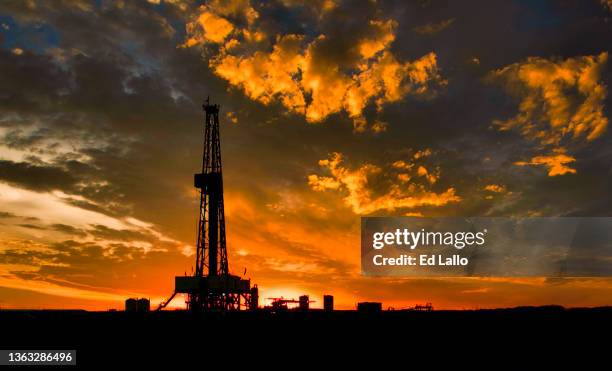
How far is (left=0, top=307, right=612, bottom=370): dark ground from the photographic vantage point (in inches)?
1972

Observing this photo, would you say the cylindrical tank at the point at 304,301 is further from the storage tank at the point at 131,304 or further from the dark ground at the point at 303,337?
the dark ground at the point at 303,337

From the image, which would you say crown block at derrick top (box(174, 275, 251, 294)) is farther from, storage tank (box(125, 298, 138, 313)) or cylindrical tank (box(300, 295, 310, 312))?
cylindrical tank (box(300, 295, 310, 312))

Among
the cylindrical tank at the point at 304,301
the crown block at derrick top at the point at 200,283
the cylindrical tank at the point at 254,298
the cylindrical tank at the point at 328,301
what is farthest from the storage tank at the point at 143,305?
the cylindrical tank at the point at 304,301

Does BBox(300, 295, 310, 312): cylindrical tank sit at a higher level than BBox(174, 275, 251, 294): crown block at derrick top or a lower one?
lower

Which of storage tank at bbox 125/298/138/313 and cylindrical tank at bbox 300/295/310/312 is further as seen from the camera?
cylindrical tank at bbox 300/295/310/312

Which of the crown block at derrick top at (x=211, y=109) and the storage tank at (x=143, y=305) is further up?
the crown block at derrick top at (x=211, y=109)

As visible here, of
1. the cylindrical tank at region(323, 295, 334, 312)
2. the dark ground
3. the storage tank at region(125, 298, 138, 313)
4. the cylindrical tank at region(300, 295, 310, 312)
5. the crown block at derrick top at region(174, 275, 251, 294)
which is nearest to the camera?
the dark ground

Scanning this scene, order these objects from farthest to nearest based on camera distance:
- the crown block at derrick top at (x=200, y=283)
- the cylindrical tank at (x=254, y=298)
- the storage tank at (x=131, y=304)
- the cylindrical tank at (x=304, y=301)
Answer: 1. the cylindrical tank at (x=304, y=301)
2. the cylindrical tank at (x=254, y=298)
3. the crown block at derrick top at (x=200, y=283)
4. the storage tank at (x=131, y=304)

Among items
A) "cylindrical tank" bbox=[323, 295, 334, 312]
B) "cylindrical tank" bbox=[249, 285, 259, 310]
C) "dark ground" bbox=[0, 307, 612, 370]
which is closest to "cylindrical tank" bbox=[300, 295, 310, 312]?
"cylindrical tank" bbox=[249, 285, 259, 310]

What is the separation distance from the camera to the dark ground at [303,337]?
50.1 m

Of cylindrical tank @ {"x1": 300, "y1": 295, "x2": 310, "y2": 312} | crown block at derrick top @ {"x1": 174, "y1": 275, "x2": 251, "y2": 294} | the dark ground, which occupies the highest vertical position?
crown block at derrick top @ {"x1": 174, "y1": 275, "x2": 251, "y2": 294}

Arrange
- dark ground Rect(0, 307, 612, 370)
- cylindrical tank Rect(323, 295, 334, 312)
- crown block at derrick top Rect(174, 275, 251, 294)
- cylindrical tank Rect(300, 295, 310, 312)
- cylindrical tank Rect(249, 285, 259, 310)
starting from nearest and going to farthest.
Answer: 1. dark ground Rect(0, 307, 612, 370)
2. cylindrical tank Rect(323, 295, 334, 312)
3. crown block at derrick top Rect(174, 275, 251, 294)
4. cylindrical tank Rect(249, 285, 259, 310)
5. cylindrical tank Rect(300, 295, 310, 312)

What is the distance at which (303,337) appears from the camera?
52406mm

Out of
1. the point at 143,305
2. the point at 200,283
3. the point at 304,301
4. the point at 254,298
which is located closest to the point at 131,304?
the point at 143,305
